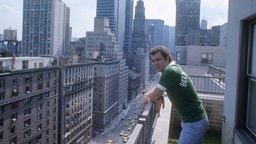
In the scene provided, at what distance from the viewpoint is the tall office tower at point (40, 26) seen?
119062 millimetres

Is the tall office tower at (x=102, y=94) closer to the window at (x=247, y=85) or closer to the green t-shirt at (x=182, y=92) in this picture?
the window at (x=247, y=85)

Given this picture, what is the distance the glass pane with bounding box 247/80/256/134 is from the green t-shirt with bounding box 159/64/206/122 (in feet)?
4.21

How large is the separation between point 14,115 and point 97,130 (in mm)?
45345

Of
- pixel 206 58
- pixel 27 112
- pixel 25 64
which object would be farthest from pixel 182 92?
pixel 25 64

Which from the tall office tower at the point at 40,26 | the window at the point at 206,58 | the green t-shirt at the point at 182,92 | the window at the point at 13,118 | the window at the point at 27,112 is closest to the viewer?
the green t-shirt at the point at 182,92

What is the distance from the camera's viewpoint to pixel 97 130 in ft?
259

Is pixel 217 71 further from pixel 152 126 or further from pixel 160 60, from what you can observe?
pixel 160 60

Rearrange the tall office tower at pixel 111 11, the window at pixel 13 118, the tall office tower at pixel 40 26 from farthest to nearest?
the tall office tower at pixel 111 11 → the tall office tower at pixel 40 26 → the window at pixel 13 118

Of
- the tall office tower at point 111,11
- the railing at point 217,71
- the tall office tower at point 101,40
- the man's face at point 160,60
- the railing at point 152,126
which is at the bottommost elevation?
the railing at point 152,126

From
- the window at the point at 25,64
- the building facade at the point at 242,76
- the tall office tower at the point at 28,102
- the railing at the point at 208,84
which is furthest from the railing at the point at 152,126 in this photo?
the window at the point at 25,64

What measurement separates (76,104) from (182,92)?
56.0 meters

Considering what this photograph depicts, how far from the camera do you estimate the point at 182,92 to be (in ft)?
11.9

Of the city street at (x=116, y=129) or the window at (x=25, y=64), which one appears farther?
the city street at (x=116, y=129)

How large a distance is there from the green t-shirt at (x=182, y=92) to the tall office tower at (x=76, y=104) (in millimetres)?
46415
